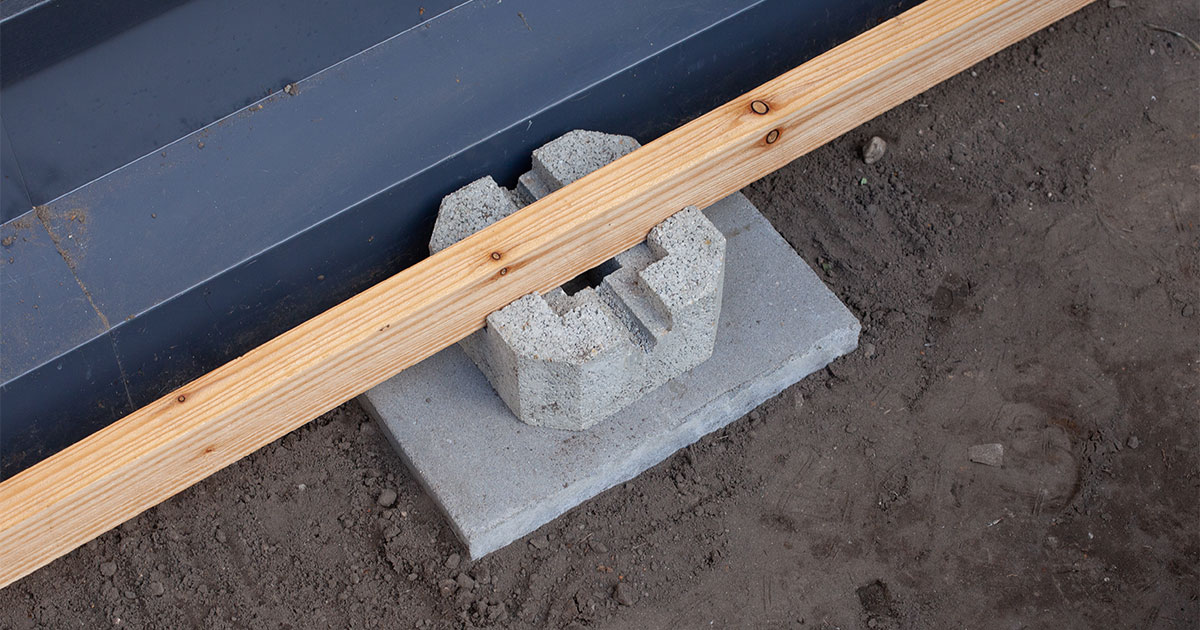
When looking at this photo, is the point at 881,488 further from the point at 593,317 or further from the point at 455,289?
the point at 455,289

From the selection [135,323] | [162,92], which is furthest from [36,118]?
[135,323]

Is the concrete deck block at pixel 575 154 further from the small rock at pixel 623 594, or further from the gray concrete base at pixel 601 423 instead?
the small rock at pixel 623 594

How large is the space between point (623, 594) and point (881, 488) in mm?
890

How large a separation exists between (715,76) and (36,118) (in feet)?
6.58

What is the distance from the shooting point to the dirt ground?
3604 mm

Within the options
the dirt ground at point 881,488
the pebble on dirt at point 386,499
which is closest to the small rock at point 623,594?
the dirt ground at point 881,488

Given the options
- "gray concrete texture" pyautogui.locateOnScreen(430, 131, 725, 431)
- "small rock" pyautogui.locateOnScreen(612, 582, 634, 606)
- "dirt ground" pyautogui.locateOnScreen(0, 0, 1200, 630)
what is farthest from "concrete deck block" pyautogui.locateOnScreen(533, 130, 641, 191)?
"small rock" pyautogui.locateOnScreen(612, 582, 634, 606)

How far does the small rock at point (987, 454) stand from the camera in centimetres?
385

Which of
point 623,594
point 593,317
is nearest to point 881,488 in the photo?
point 623,594

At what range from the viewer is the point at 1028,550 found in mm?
3689

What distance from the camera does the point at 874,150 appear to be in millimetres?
4426

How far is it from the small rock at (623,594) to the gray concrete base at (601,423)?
0.96 feet

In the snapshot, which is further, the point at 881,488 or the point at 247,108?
the point at 881,488

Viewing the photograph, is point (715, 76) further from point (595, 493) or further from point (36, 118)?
point (36, 118)
